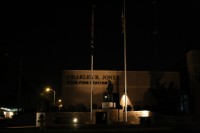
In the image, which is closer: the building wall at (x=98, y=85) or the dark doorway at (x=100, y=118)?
the dark doorway at (x=100, y=118)

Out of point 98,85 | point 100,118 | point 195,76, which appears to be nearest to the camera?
point 100,118

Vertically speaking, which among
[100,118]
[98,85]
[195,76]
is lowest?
[100,118]

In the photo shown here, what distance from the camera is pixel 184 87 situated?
141 ft

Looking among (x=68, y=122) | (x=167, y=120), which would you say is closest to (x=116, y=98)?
(x=68, y=122)

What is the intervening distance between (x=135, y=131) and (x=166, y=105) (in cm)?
1731

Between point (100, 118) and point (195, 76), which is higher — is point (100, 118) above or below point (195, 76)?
below

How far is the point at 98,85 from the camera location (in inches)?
1561

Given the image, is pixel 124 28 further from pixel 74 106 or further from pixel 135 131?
pixel 74 106

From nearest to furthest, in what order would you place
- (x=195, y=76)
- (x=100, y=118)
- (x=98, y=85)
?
(x=100, y=118) → (x=98, y=85) → (x=195, y=76)

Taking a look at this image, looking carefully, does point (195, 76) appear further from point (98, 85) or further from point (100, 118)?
point (100, 118)

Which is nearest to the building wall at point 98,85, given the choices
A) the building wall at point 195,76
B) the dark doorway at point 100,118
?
the building wall at point 195,76

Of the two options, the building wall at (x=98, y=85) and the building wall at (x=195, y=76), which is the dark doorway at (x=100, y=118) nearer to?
the building wall at (x=98, y=85)

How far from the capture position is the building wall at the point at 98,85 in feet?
129

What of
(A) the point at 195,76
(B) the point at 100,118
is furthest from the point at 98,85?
(A) the point at 195,76
